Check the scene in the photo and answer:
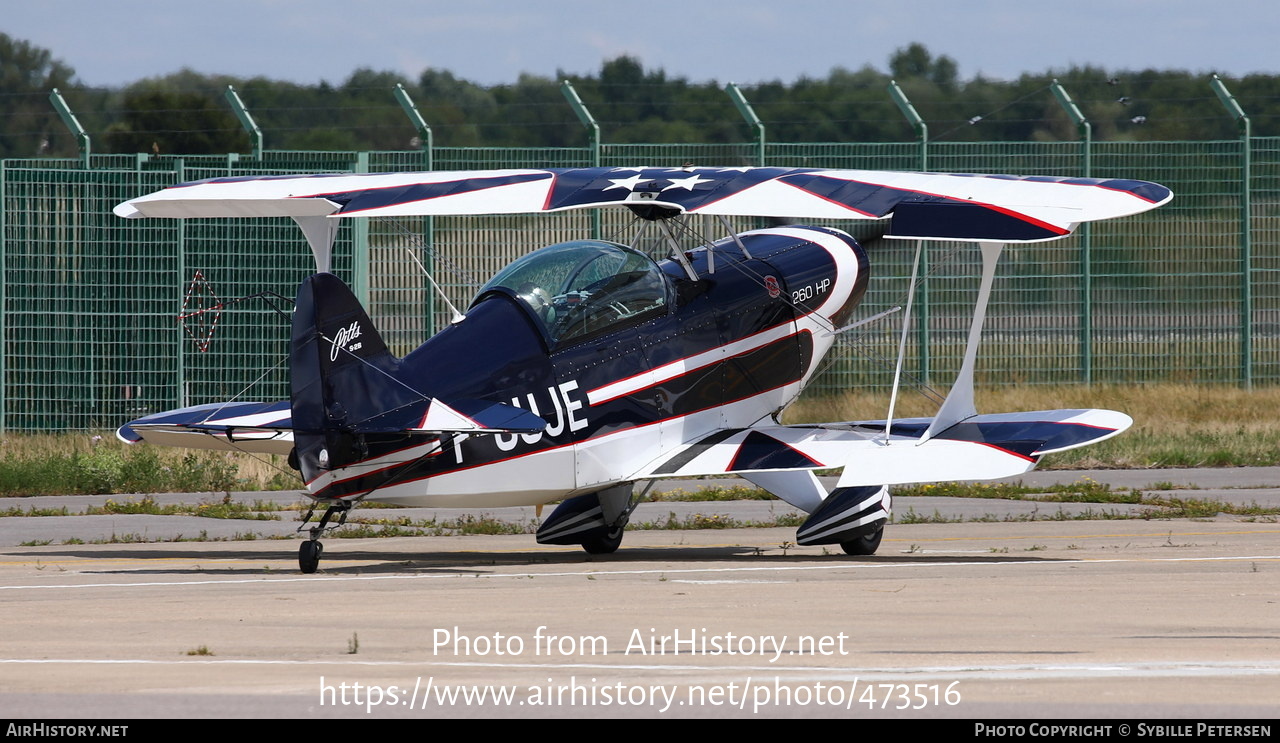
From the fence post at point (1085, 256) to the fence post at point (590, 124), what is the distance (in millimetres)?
6634

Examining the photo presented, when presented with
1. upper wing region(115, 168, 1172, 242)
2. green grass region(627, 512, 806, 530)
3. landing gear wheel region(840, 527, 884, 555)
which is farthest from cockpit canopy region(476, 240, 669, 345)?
green grass region(627, 512, 806, 530)

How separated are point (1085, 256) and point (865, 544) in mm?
12390

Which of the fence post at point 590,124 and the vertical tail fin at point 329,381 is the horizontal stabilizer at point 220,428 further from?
the fence post at point 590,124

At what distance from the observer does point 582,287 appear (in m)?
12.1

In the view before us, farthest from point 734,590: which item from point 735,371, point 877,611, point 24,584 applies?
point 24,584

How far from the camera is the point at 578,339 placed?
12.0 meters

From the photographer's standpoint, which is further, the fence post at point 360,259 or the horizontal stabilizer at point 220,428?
the fence post at point 360,259

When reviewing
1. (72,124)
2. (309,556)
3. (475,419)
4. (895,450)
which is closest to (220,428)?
(309,556)

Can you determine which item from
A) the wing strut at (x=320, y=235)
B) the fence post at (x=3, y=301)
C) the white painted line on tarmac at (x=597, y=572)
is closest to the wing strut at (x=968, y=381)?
the white painted line on tarmac at (x=597, y=572)

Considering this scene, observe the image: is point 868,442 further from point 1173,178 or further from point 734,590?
point 1173,178

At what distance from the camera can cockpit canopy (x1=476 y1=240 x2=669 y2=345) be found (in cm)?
Answer: 1194

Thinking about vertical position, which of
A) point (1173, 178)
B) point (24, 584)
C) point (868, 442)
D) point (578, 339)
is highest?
point (1173, 178)

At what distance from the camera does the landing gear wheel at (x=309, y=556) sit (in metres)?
11.5

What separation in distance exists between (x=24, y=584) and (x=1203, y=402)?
17614 mm
